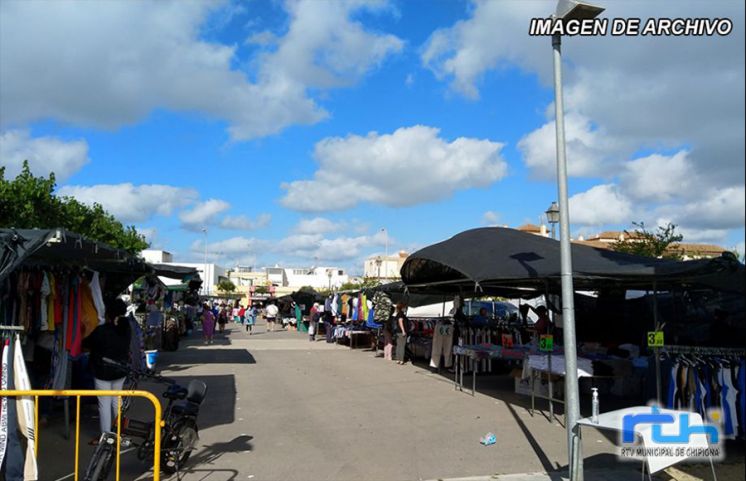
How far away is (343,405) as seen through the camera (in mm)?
11203

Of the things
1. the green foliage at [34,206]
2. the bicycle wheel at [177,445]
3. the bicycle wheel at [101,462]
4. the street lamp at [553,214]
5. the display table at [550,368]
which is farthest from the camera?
the green foliage at [34,206]

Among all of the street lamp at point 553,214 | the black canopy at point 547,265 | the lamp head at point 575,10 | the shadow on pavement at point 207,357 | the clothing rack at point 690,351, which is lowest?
the shadow on pavement at point 207,357

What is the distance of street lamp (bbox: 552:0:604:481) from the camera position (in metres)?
6.14

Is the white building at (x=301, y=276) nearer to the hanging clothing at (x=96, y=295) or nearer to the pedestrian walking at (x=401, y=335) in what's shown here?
the pedestrian walking at (x=401, y=335)

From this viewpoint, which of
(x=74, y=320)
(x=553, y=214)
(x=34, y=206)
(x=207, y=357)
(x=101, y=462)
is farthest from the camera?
(x=34, y=206)

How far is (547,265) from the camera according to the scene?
10312 mm

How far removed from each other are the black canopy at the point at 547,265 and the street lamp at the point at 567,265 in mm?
2553

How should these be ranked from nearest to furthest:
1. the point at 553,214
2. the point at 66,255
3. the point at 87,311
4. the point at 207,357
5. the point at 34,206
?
the point at 66,255 < the point at 87,311 < the point at 553,214 < the point at 207,357 < the point at 34,206

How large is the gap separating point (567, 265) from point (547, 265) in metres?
3.88

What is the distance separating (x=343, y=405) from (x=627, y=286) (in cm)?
622

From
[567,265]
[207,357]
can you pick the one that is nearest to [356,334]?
[207,357]

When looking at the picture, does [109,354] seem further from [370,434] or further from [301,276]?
[301,276]

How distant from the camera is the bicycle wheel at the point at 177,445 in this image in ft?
21.6

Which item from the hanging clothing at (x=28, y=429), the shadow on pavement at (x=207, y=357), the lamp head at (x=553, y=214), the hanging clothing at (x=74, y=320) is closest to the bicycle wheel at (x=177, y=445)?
the hanging clothing at (x=28, y=429)
